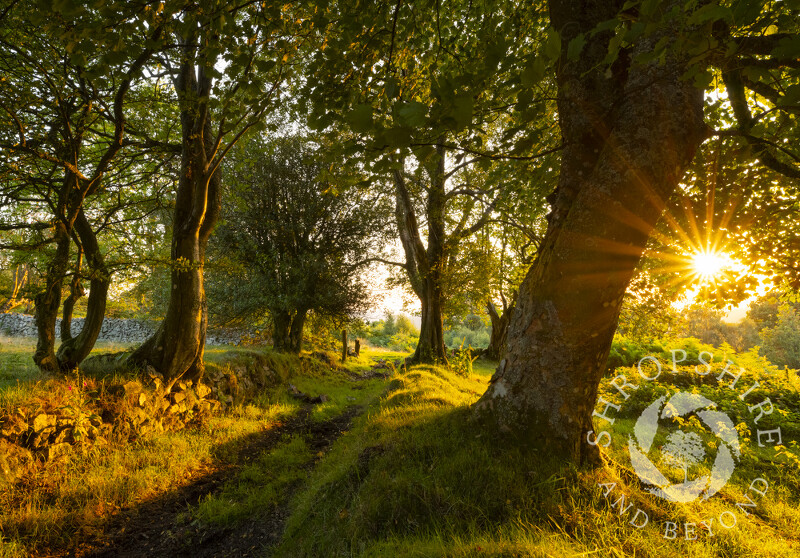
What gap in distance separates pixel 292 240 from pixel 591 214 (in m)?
13.1

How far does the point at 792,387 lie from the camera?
320 inches

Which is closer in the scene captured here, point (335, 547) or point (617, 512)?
point (617, 512)

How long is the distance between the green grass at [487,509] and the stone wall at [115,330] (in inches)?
667

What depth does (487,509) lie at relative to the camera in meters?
2.98

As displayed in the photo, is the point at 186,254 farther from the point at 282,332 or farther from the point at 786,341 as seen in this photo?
the point at 786,341

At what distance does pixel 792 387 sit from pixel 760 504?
7510 mm

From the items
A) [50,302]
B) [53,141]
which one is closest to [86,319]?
[50,302]

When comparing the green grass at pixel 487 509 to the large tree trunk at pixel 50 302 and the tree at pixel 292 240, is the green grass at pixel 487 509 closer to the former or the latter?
the large tree trunk at pixel 50 302

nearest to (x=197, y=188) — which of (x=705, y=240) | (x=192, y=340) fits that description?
(x=192, y=340)

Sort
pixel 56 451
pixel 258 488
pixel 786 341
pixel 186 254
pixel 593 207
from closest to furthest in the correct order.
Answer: pixel 593 207 → pixel 56 451 → pixel 258 488 → pixel 186 254 → pixel 786 341

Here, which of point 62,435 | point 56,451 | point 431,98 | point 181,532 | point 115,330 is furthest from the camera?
point 115,330

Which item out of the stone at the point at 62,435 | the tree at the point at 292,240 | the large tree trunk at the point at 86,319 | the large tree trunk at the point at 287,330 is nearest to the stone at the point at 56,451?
the stone at the point at 62,435

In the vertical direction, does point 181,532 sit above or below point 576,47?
below

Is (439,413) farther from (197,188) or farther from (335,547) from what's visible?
(197,188)
